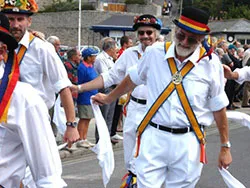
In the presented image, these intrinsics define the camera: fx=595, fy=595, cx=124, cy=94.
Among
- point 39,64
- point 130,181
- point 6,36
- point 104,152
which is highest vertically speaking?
point 6,36

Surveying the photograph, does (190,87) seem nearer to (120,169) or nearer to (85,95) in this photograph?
(120,169)

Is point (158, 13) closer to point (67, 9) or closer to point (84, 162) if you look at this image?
point (67, 9)

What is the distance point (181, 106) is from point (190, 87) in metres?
0.17

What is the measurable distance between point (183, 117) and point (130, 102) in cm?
225

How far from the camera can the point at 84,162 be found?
9.24 meters

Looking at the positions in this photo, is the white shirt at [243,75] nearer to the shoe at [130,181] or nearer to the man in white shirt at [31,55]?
the shoe at [130,181]

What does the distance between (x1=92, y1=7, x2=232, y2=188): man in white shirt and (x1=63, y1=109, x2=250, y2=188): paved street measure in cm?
278

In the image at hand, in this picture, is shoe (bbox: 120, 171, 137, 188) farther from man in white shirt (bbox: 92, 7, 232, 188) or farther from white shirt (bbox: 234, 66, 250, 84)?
man in white shirt (bbox: 92, 7, 232, 188)

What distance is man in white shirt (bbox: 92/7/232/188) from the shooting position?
4.80 meters

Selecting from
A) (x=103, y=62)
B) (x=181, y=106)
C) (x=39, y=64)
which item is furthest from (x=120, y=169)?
(x=181, y=106)

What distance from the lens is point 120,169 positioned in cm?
865

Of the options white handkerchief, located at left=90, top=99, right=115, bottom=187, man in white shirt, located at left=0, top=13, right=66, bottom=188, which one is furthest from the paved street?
man in white shirt, located at left=0, top=13, right=66, bottom=188

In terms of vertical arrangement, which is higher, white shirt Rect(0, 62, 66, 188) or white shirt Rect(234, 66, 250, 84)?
white shirt Rect(0, 62, 66, 188)

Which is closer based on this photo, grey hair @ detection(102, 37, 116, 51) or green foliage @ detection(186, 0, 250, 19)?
grey hair @ detection(102, 37, 116, 51)
